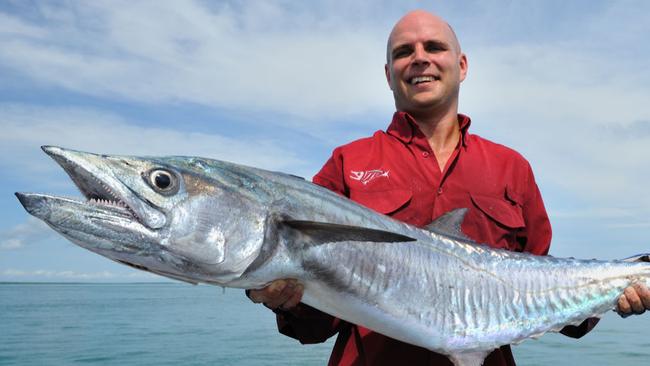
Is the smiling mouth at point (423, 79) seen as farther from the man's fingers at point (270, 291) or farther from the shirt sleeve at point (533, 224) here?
the man's fingers at point (270, 291)

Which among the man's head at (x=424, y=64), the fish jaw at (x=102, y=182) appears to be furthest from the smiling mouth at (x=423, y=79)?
the fish jaw at (x=102, y=182)

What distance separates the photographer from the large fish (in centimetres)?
263

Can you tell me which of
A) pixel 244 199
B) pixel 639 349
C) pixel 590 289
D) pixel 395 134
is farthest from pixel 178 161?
pixel 639 349

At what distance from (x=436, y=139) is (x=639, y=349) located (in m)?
25.9

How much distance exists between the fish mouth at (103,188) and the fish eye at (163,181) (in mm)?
93

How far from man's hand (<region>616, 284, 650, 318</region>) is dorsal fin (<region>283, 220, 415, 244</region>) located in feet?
5.71

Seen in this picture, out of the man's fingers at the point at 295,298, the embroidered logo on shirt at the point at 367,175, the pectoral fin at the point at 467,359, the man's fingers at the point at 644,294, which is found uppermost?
the embroidered logo on shirt at the point at 367,175

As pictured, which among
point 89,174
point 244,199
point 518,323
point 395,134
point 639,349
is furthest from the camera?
point 639,349

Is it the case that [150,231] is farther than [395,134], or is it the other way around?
[395,134]

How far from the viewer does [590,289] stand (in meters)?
3.75

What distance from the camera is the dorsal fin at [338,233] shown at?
288cm

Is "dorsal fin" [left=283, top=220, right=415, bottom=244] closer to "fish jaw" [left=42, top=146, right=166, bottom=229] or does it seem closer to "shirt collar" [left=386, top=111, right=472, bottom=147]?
"fish jaw" [left=42, top=146, right=166, bottom=229]

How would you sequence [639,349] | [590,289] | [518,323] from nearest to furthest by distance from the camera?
[518,323] < [590,289] < [639,349]

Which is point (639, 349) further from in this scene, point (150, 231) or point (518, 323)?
point (150, 231)
